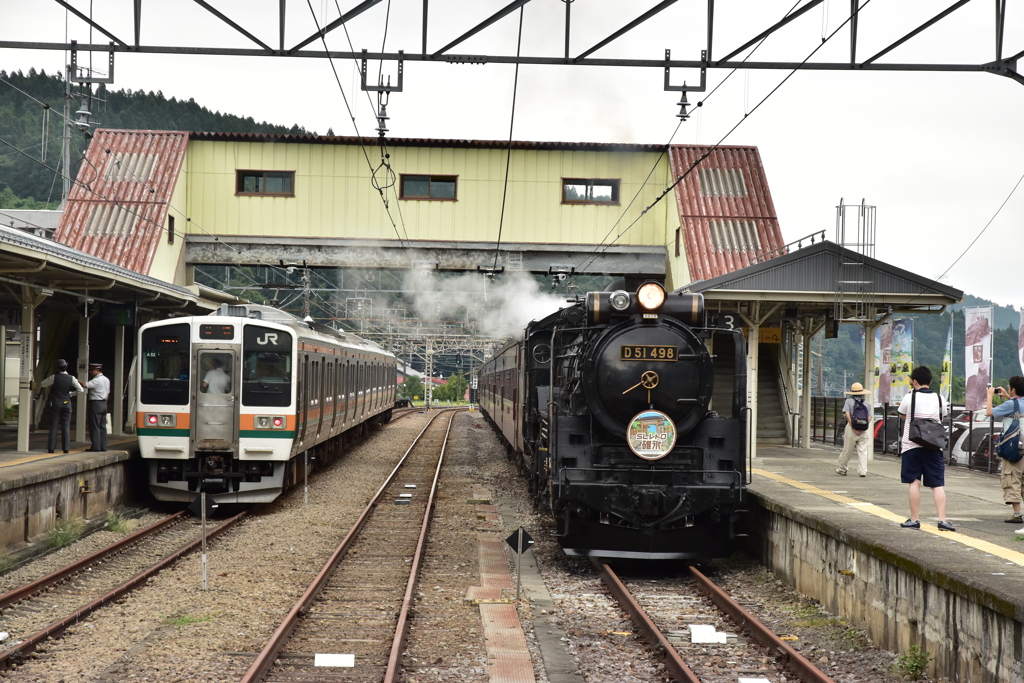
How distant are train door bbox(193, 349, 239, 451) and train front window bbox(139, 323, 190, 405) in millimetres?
229

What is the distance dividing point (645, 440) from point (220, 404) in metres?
6.55

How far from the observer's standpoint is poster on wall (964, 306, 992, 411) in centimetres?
1759

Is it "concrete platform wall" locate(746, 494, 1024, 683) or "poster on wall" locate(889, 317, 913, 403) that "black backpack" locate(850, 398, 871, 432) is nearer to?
"concrete platform wall" locate(746, 494, 1024, 683)

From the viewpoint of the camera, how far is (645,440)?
9531mm

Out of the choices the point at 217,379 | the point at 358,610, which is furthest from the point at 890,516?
the point at 217,379

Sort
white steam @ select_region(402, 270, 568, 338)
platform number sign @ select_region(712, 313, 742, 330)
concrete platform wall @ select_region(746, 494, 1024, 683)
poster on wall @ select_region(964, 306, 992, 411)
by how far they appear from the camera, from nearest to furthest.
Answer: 1. concrete platform wall @ select_region(746, 494, 1024, 683)
2. platform number sign @ select_region(712, 313, 742, 330)
3. poster on wall @ select_region(964, 306, 992, 411)
4. white steam @ select_region(402, 270, 568, 338)

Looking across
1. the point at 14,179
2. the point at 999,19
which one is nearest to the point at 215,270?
the point at 14,179

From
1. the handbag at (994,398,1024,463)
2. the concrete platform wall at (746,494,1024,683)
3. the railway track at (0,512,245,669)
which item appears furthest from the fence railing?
the railway track at (0,512,245,669)

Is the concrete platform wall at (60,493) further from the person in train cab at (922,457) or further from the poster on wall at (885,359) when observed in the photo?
the poster on wall at (885,359)

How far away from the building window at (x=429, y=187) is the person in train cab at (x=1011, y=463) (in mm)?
14012

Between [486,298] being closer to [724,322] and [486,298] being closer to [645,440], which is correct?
[724,322]

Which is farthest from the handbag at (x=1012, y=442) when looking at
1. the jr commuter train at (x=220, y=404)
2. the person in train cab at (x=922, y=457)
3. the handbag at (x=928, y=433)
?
the jr commuter train at (x=220, y=404)

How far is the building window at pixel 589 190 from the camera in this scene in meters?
21.4

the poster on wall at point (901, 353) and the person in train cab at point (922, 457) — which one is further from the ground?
the poster on wall at point (901, 353)
